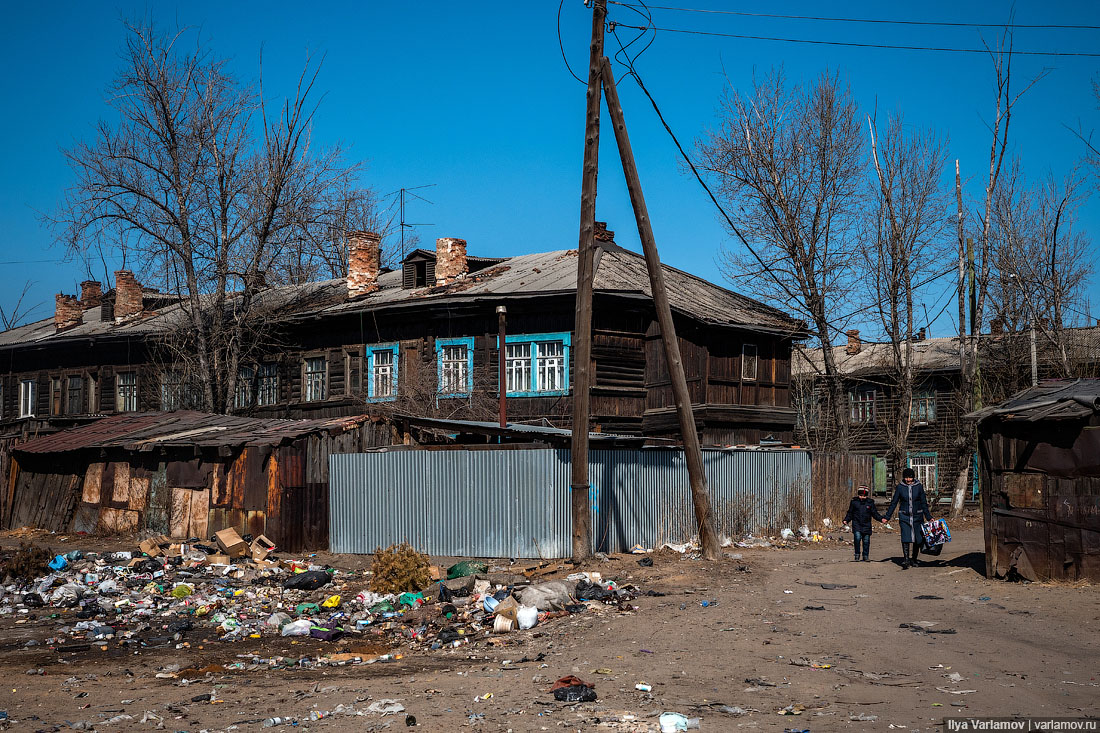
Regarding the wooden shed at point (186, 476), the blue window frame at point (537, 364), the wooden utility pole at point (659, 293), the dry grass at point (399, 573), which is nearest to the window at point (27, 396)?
the wooden shed at point (186, 476)

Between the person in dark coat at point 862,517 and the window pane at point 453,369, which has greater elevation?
the window pane at point 453,369

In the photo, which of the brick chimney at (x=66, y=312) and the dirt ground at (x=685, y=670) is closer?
the dirt ground at (x=685, y=670)

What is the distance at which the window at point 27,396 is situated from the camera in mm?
35312

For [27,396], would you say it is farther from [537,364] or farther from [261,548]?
[261,548]

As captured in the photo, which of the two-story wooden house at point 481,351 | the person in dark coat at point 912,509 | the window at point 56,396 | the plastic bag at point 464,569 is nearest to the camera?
the person in dark coat at point 912,509

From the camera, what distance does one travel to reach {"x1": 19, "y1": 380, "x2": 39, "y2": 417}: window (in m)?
35.3

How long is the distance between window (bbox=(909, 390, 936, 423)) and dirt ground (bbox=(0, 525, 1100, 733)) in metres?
27.2

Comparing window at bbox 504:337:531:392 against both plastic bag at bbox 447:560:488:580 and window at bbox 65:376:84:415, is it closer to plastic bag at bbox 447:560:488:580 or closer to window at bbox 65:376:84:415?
plastic bag at bbox 447:560:488:580

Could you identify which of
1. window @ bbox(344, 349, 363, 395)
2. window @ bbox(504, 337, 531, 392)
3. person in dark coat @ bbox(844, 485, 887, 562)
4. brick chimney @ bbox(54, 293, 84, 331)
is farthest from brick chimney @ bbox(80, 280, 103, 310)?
person in dark coat @ bbox(844, 485, 887, 562)

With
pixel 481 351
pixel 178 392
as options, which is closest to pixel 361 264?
pixel 481 351

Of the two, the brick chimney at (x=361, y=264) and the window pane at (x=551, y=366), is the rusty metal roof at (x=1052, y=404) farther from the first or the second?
the brick chimney at (x=361, y=264)

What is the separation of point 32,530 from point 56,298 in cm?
1739

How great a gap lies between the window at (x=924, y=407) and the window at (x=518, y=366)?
20835 millimetres

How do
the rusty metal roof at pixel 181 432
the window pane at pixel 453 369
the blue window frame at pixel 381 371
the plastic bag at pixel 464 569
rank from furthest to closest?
the blue window frame at pixel 381 371, the window pane at pixel 453 369, the rusty metal roof at pixel 181 432, the plastic bag at pixel 464 569
